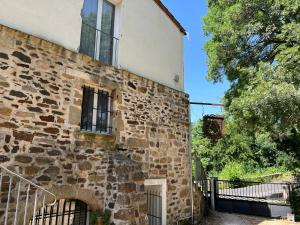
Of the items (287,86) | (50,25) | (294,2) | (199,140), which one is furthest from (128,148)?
(199,140)

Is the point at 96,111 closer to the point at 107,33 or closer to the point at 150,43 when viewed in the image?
the point at 107,33

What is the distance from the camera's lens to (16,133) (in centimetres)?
509

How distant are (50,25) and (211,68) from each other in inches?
233

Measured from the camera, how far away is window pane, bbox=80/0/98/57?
271 inches

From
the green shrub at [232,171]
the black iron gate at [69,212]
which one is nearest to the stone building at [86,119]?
the black iron gate at [69,212]

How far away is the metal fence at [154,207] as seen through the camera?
7852 millimetres

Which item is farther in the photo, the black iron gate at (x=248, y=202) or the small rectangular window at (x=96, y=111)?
the black iron gate at (x=248, y=202)

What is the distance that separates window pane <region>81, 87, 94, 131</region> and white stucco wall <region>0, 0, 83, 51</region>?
3.64 ft

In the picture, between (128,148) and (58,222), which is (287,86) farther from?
(58,222)

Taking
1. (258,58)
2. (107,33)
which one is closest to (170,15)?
(107,33)

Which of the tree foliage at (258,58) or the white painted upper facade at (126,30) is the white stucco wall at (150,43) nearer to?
the white painted upper facade at (126,30)

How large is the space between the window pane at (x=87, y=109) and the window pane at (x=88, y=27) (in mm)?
1089

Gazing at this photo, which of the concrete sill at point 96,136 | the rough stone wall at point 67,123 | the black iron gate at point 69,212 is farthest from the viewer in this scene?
the concrete sill at point 96,136

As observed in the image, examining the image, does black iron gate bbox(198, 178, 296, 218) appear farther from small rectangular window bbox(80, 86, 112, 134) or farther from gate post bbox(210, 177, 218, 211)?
small rectangular window bbox(80, 86, 112, 134)
